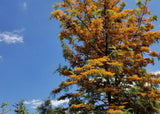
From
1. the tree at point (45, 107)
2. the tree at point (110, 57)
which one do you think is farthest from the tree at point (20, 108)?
the tree at point (110, 57)

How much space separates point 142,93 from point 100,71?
9.27ft

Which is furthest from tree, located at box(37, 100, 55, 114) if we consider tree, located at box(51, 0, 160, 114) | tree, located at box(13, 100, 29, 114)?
tree, located at box(51, 0, 160, 114)

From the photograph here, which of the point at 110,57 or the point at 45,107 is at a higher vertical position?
the point at 45,107

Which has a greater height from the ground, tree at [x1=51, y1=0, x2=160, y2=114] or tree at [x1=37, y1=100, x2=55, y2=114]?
tree at [x1=37, y1=100, x2=55, y2=114]

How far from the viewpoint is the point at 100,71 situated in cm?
859

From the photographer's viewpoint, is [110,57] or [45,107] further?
[45,107]

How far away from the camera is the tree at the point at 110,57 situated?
9523 millimetres

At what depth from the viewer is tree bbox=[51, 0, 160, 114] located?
952cm

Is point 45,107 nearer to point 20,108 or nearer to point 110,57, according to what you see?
point 20,108

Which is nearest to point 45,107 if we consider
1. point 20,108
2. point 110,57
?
point 20,108

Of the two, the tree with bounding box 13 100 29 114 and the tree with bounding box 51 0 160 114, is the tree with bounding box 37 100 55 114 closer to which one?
the tree with bounding box 13 100 29 114

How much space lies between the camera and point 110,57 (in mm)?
10656

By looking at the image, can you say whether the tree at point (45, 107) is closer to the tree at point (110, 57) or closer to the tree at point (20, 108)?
the tree at point (20, 108)

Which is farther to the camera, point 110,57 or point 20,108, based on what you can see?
point 20,108
